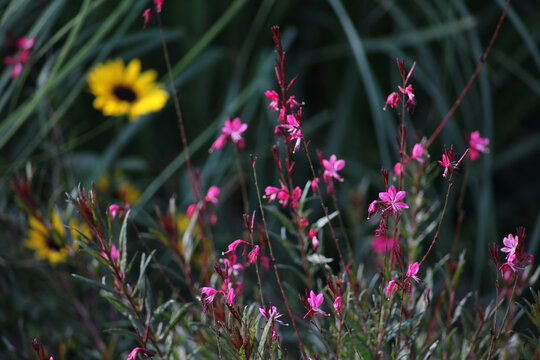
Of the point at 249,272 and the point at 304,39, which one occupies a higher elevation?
the point at 304,39

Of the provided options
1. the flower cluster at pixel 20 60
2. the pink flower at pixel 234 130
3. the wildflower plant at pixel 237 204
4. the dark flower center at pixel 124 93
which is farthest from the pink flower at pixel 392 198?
the dark flower center at pixel 124 93

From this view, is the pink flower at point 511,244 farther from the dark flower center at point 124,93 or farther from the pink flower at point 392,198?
the dark flower center at point 124,93

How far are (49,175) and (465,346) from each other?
124cm

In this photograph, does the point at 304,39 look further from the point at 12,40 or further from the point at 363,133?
the point at 12,40

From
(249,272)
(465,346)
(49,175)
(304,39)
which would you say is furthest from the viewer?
(304,39)

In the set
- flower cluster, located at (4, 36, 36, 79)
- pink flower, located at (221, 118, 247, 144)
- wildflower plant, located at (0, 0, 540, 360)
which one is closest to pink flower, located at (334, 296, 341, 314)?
wildflower plant, located at (0, 0, 540, 360)

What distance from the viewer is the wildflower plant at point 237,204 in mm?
623

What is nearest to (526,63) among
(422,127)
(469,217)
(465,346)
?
(422,127)

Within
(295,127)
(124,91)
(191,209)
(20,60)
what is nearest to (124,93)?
(124,91)

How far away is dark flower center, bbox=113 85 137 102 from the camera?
143 cm

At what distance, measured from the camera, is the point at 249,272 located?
1438mm

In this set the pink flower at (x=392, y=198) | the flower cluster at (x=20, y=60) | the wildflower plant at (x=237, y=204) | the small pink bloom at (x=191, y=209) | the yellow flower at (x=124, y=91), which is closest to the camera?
the pink flower at (x=392, y=198)

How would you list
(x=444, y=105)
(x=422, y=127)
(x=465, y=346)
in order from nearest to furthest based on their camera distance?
(x=465, y=346), (x=444, y=105), (x=422, y=127)

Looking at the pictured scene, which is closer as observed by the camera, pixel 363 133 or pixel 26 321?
pixel 26 321
